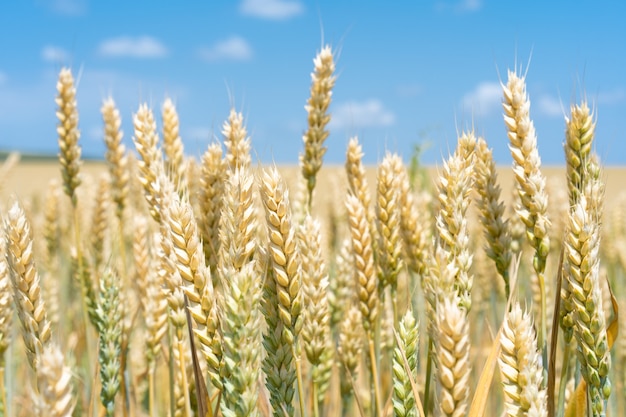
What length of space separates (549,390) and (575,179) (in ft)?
2.07

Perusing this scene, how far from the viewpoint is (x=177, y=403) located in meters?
2.08

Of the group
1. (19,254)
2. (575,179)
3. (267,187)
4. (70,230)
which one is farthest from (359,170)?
(70,230)

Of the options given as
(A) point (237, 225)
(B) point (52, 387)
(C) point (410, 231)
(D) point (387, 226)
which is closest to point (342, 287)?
(C) point (410, 231)

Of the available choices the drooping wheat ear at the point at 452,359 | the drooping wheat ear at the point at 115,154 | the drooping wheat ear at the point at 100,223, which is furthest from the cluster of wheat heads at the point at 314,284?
the drooping wheat ear at the point at 100,223

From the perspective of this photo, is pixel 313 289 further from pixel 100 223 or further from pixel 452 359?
pixel 100 223

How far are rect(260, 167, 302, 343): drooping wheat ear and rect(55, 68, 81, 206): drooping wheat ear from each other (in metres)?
1.61

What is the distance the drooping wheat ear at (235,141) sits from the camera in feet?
7.27

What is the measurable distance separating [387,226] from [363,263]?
0.18 meters

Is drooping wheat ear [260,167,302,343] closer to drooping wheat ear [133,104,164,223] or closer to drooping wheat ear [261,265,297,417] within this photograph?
drooping wheat ear [261,265,297,417]

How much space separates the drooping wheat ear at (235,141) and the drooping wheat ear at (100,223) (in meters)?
1.52

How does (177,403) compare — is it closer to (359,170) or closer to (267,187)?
(267,187)

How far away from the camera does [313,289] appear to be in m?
1.82

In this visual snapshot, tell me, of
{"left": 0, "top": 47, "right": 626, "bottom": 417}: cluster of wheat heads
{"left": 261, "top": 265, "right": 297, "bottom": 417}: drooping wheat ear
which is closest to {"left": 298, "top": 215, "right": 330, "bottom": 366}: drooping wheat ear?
{"left": 0, "top": 47, "right": 626, "bottom": 417}: cluster of wheat heads

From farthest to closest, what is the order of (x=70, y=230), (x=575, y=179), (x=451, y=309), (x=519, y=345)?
1. (x=70, y=230)
2. (x=575, y=179)
3. (x=519, y=345)
4. (x=451, y=309)
